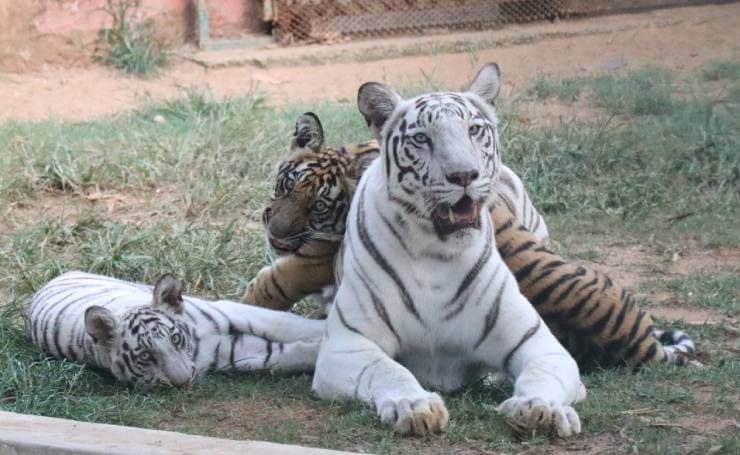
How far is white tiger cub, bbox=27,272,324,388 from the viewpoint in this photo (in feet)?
15.4

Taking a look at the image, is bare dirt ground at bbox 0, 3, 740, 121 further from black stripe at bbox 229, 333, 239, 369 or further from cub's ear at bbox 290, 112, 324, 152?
black stripe at bbox 229, 333, 239, 369

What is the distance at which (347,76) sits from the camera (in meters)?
10.4

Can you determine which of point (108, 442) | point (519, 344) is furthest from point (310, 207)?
point (108, 442)

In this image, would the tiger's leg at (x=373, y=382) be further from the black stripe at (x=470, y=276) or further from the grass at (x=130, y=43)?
the grass at (x=130, y=43)

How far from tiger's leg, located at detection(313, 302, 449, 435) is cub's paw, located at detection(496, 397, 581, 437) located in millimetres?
223

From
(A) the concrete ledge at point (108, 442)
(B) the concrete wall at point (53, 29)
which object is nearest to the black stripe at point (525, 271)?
(A) the concrete ledge at point (108, 442)

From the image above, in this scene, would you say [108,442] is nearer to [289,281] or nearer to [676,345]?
[289,281]

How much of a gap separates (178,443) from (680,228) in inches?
175

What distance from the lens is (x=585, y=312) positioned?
484 cm

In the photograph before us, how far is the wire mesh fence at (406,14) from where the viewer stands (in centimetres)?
1123

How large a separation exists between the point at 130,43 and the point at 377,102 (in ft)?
21.9

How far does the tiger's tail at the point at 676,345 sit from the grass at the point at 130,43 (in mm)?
6467

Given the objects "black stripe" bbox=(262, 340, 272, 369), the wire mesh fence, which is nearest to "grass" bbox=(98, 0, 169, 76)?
the wire mesh fence

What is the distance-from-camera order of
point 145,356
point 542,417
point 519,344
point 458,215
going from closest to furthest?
point 542,417 → point 458,215 → point 519,344 → point 145,356
